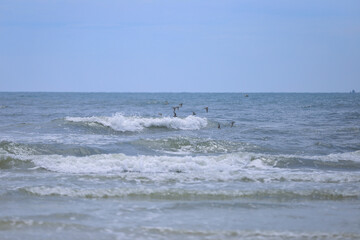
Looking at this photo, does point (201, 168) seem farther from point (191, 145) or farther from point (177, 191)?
point (191, 145)

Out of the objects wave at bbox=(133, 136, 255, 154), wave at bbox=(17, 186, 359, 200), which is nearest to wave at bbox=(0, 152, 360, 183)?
wave at bbox=(17, 186, 359, 200)

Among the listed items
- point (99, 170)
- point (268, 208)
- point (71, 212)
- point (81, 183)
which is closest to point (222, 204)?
point (268, 208)

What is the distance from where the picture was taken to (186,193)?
8.45 meters

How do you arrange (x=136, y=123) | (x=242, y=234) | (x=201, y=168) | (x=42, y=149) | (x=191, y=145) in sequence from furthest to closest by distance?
(x=136, y=123), (x=191, y=145), (x=42, y=149), (x=201, y=168), (x=242, y=234)

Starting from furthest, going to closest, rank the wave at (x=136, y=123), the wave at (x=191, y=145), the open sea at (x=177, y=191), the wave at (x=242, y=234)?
the wave at (x=136, y=123) → the wave at (x=191, y=145) → the open sea at (x=177, y=191) → the wave at (x=242, y=234)

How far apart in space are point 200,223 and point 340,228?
1986 mm

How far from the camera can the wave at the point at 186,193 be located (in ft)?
27.3

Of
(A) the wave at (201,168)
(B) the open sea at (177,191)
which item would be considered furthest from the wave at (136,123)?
(A) the wave at (201,168)

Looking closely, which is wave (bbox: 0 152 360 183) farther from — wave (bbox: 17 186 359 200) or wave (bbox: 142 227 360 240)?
wave (bbox: 142 227 360 240)

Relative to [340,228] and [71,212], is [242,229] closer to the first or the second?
[340,228]

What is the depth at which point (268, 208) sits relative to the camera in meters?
7.61

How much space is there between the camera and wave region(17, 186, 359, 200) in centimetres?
831

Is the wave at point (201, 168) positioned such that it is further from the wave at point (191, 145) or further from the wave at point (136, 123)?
the wave at point (136, 123)

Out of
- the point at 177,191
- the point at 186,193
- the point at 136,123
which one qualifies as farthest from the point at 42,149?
the point at 136,123
